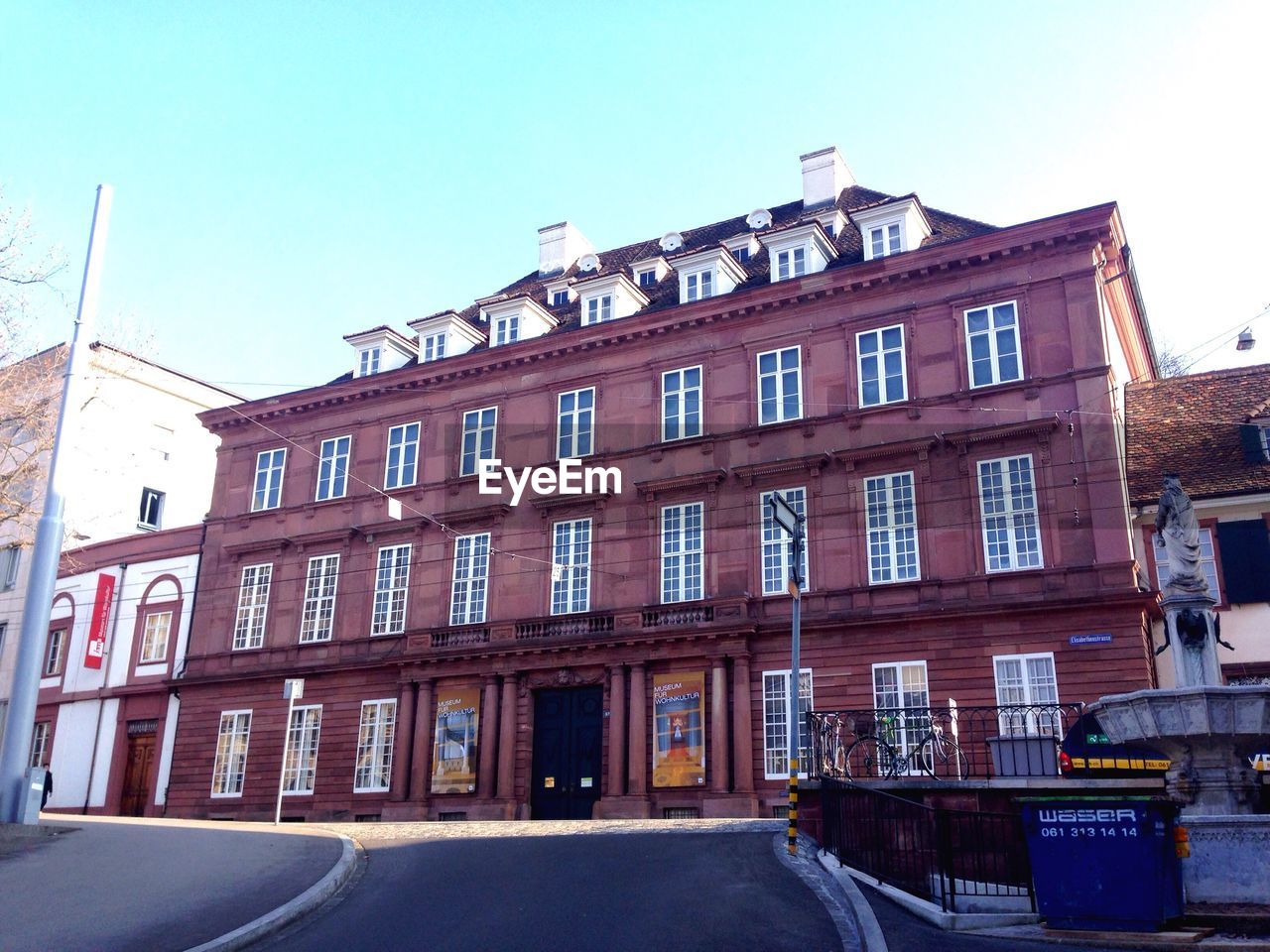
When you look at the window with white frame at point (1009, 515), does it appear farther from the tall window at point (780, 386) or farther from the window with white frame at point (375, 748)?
the window with white frame at point (375, 748)

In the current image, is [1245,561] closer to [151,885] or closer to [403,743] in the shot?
[403,743]

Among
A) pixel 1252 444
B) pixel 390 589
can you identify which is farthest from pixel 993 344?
pixel 390 589

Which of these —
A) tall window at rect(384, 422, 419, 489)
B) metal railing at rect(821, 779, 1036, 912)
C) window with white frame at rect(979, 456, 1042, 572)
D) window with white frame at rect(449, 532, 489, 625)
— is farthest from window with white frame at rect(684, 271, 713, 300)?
metal railing at rect(821, 779, 1036, 912)

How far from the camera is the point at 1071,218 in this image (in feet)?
95.8

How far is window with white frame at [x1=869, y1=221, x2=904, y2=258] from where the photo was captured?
108ft

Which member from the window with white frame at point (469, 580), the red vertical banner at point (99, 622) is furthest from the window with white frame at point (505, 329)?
the red vertical banner at point (99, 622)

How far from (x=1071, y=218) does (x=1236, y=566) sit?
29.5 ft

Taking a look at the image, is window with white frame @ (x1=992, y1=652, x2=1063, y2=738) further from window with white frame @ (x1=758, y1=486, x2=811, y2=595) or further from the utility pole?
the utility pole

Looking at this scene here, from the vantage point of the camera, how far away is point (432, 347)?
40.3 meters

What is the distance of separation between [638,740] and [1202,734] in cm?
1769

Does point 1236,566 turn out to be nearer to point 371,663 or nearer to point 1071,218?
point 1071,218

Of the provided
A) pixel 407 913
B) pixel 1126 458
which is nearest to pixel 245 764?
pixel 407 913

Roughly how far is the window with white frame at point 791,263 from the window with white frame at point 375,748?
16.6m

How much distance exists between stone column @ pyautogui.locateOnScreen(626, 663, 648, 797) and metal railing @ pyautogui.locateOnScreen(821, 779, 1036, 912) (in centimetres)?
1342
